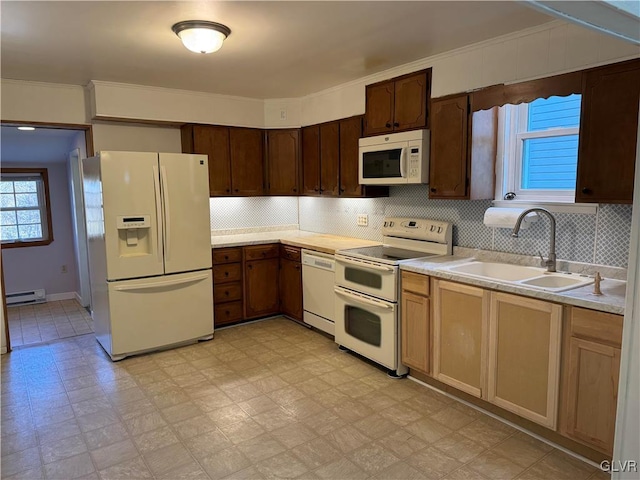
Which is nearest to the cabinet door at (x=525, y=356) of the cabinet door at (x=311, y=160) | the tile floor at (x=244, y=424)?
the tile floor at (x=244, y=424)

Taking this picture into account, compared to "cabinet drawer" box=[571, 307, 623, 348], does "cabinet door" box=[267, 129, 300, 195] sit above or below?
above

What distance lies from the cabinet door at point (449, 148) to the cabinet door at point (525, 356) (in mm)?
914

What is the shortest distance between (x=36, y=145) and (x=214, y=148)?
2.45 metres

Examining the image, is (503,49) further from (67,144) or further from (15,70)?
(67,144)

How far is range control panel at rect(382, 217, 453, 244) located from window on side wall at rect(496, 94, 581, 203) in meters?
0.49

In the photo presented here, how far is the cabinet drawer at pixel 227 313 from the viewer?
4.39 meters

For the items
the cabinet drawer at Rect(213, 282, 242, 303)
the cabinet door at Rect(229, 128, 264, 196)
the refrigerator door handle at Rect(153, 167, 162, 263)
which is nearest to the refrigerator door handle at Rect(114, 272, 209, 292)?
the refrigerator door handle at Rect(153, 167, 162, 263)

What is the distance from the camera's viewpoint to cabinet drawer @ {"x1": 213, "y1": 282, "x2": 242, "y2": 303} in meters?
4.36

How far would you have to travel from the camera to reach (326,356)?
3.71 m

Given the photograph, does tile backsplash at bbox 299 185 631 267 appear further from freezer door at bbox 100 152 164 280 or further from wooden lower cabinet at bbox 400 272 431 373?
freezer door at bbox 100 152 164 280

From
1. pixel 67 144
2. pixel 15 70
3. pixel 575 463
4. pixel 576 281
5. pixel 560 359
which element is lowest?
pixel 575 463

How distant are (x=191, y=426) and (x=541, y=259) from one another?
2.44 m

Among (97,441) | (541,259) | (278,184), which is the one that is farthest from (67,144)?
(541,259)

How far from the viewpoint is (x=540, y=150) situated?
296 cm
